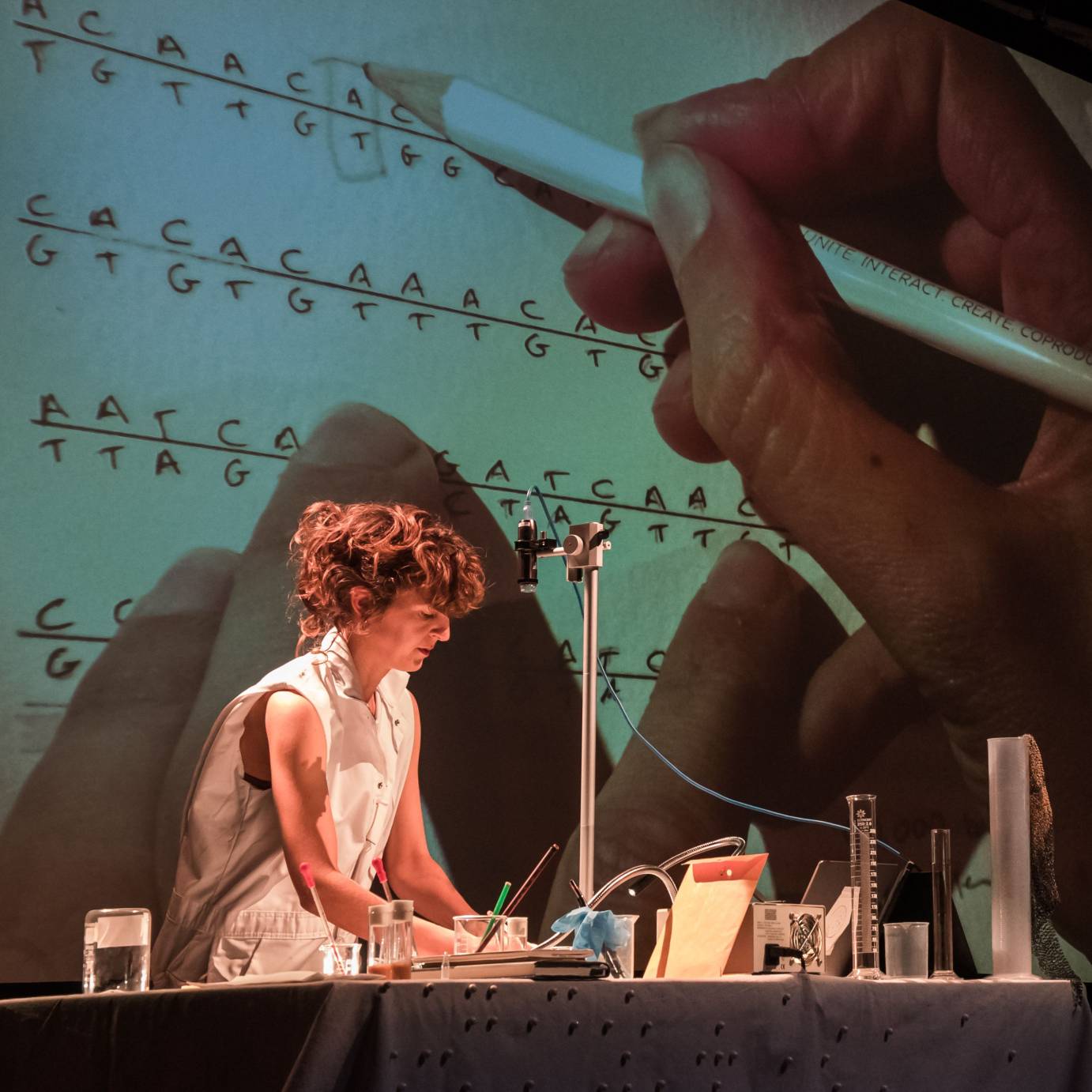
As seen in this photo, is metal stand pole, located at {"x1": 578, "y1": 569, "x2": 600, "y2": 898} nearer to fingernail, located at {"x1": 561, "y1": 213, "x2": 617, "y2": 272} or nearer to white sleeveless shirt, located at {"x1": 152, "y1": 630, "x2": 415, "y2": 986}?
white sleeveless shirt, located at {"x1": 152, "y1": 630, "x2": 415, "y2": 986}

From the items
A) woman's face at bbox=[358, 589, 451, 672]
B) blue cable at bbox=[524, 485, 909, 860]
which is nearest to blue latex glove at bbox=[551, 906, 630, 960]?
woman's face at bbox=[358, 589, 451, 672]

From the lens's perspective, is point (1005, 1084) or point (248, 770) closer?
point (1005, 1084)

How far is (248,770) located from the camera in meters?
1.77

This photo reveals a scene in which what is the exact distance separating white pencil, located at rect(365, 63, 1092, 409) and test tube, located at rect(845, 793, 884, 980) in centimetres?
186

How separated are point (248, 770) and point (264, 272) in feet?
3.98

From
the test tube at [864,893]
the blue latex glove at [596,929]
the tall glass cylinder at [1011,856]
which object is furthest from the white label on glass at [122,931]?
the tall glass cylinder at [1011,856]

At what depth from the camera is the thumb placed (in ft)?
10.7

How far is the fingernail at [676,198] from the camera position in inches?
127

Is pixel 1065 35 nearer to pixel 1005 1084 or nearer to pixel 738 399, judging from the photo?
pixel 738 399

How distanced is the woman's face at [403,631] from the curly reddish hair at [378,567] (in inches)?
0.5

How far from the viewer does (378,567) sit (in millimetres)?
1941

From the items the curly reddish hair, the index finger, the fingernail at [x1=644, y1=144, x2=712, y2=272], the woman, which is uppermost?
the index finger

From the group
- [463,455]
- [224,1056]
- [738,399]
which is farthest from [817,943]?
[738,399]

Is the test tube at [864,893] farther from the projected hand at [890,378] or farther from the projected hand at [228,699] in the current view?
the projected hand at [890,378]
